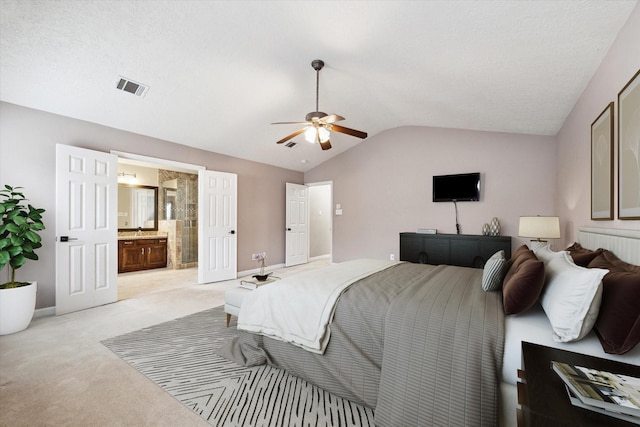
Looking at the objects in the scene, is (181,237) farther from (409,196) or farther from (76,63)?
(409,196)

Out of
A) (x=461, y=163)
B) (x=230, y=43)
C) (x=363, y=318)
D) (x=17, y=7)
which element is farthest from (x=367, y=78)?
(x=17, y=7)

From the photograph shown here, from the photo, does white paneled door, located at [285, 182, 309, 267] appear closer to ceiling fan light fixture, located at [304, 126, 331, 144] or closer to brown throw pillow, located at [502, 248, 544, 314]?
ceiling fan light fixture, located at [304, 126, 331, 144]

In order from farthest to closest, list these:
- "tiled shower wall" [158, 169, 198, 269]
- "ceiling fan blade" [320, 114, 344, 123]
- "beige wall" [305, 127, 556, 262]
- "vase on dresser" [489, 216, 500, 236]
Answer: "tiled shower wall" [158, 169, 198, 269] → "vase on dresser" [489, 216, 500, 236] → "beige wall" [305, 127, 556, 262] → "ceiling fan blade" [320, 114, 344, 123]

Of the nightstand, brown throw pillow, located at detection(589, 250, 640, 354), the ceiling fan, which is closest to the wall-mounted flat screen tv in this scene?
the ceiling fan

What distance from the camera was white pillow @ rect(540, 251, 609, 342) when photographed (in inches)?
50.6

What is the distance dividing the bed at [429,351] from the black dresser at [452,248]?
2.38 metres

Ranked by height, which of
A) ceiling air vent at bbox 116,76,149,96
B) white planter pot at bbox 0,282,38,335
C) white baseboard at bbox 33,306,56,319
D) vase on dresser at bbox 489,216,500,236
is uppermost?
ceiling air vent at bbox 116,76,149,96

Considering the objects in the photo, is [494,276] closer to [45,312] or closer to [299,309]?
[299,309]

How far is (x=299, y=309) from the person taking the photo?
2057mm

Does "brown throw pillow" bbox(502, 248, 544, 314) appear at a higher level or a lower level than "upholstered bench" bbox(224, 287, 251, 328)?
higher

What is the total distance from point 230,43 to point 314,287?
96.3 inches

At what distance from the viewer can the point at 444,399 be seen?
4.65ft

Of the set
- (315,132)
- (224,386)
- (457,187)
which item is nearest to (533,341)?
(224,386)

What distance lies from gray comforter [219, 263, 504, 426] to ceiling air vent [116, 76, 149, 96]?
10.5ft
